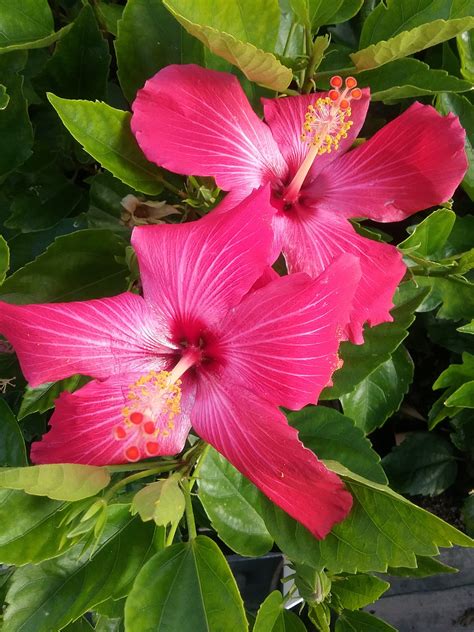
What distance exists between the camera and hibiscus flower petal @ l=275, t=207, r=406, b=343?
2.00ft

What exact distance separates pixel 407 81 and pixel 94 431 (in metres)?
0.49

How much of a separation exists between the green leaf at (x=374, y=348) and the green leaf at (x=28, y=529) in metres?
0.33

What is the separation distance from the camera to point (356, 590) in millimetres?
856

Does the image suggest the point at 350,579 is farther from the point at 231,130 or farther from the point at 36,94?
the point at 36,94

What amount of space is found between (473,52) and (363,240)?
34 centimetres

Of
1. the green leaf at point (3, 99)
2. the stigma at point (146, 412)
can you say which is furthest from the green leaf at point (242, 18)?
the stigma at point (146, 412)

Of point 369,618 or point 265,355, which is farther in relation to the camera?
point 369,618

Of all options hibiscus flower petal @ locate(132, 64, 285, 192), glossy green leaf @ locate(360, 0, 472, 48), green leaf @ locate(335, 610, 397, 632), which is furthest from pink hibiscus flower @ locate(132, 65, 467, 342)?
green leaf @ locate(335, 610, 397, 632)

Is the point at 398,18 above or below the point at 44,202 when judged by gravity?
above

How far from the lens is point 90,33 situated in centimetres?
77

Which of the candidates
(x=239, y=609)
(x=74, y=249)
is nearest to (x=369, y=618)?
(x=239, y=609)

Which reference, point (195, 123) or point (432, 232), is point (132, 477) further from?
point (432, 232)

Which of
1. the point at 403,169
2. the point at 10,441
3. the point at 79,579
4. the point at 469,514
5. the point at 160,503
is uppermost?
the point at 403,169

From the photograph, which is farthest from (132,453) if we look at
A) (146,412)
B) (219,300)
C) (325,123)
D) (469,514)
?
(469,514)
